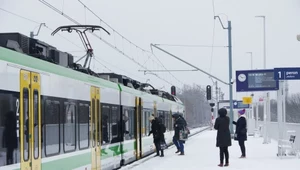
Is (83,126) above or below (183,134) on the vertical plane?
above

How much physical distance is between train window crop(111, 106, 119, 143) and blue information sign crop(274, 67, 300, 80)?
5702 millimetres

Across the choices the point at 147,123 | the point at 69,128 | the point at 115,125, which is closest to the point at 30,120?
the point at 69,128

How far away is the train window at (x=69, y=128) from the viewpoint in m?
11.0

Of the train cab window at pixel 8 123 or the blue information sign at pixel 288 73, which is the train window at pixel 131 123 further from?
the train cab window at pixel 8 123

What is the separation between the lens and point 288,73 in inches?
733

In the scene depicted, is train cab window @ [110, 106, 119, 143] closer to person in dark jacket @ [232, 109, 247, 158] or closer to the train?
the train

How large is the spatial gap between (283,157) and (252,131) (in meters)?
23.5

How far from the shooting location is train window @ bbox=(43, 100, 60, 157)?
9.70m

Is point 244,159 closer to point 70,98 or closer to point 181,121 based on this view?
point 181,121

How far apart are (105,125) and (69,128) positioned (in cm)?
362

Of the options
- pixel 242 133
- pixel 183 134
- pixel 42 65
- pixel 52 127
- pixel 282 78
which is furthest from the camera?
pixel 183 134

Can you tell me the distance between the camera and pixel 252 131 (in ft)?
138

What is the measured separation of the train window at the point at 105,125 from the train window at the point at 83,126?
1679 mm

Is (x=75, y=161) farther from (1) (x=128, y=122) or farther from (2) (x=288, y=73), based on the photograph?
(2) (x=288, y=73)
